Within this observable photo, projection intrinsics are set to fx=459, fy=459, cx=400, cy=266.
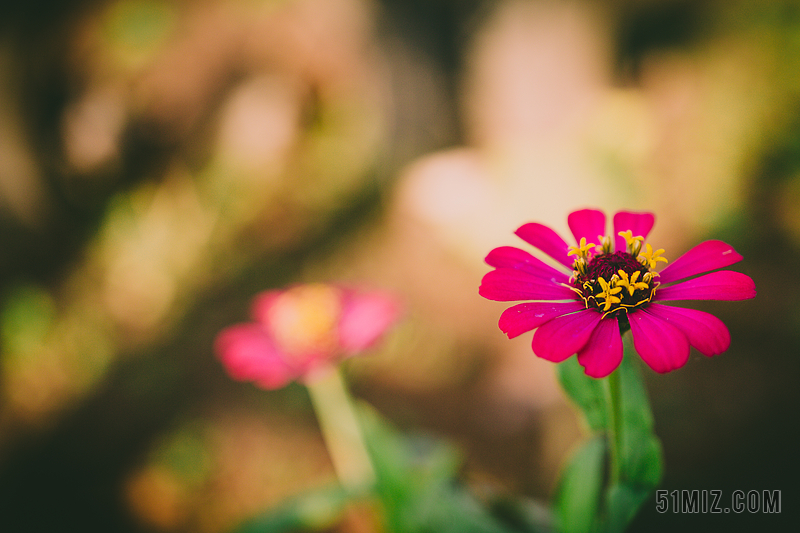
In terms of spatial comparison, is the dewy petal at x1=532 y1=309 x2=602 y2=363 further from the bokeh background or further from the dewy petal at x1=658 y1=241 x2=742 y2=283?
the bokeh background

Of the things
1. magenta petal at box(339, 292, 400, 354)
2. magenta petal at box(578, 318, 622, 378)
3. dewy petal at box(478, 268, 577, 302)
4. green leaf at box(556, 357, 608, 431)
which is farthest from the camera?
magenta petal at box(339, 292, 400, 354)

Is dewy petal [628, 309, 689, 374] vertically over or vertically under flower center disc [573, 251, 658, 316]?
under

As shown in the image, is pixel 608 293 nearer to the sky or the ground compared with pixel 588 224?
nearer to the ground

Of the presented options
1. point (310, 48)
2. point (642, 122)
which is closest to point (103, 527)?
point (310, 48)

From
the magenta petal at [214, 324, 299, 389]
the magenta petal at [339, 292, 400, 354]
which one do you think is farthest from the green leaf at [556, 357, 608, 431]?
the magenta petal at [214, 324, 299, 389]

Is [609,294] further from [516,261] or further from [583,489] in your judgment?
[583,489]

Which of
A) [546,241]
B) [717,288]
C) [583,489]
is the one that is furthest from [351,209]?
[717,288]

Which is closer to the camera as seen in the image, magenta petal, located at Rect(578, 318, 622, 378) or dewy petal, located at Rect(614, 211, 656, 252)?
magenta petal, located at Rect(578, 318, 622, 378)
